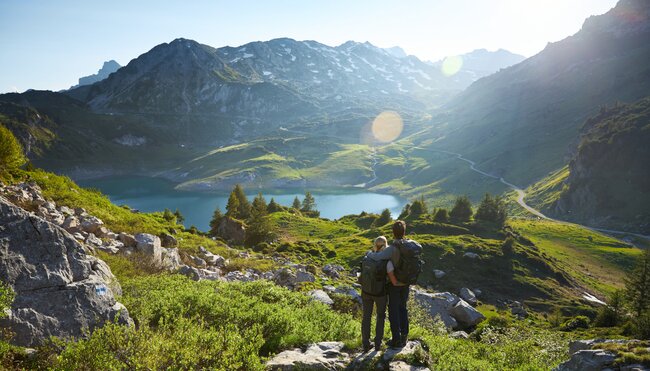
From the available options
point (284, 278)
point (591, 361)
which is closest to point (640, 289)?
point (284, 278)

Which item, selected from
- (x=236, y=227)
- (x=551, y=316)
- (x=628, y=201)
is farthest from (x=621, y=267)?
(x=236, y=227)

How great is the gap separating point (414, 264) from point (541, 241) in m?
123

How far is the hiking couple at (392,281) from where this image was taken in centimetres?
1016

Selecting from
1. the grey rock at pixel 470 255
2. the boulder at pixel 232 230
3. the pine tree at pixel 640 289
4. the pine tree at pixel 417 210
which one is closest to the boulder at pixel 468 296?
the grey rock at pixel 470 255

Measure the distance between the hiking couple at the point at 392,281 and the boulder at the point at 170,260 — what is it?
1371 cm

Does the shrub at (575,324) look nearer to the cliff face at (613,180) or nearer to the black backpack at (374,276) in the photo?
the black backpack at (374,276)

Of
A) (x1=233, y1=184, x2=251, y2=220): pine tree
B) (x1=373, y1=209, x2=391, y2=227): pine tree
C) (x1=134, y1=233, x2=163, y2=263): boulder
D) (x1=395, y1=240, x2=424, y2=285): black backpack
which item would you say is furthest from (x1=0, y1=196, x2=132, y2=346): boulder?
(x1=373, y1=209, x2=391, y2=227): pine tree

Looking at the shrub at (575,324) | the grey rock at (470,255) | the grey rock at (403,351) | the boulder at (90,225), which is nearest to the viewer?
the grey rock at (403,351)

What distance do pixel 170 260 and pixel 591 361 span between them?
20926 mm

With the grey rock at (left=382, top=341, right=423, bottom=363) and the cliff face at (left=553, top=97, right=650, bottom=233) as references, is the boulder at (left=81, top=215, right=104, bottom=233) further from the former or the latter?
the cliff face at (left=553, top=97, right=650, bottom=233)

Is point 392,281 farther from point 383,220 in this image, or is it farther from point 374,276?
point 383,220

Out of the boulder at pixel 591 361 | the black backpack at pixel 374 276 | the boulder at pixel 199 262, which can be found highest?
the black backpack at pixel 374 276

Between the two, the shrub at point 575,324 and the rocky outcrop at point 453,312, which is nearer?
the rocky outcrop at point 453,312

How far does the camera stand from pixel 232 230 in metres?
56.7
